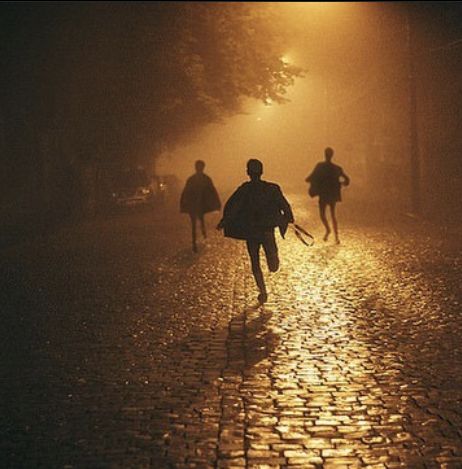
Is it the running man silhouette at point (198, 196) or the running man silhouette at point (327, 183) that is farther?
the running man silhouette at point (327, 183)

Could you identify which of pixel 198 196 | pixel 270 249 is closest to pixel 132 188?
pixel 198 196

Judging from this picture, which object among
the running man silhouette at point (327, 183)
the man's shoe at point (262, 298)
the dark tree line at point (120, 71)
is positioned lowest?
the man's shoe at point (262, 298)

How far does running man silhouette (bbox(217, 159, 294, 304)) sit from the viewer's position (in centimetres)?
1060

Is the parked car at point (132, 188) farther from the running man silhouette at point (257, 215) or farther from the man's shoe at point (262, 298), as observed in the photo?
the man's shoe at point (262, 298)

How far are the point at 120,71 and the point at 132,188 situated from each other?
6.09 metres

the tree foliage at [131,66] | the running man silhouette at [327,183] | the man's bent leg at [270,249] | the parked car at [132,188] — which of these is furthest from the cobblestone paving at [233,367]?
the parked car at [132,188]

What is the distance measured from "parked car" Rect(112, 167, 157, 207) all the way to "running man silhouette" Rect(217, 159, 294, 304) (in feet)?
62.8

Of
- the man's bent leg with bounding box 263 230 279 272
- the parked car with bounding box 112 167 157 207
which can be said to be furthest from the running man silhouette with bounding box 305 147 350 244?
the parked car with bounding box 112 167 157 207

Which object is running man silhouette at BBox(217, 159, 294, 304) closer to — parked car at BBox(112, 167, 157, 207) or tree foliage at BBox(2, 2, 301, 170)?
tree foliage at BBox(2, 2, 301, 170)

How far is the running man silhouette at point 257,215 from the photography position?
1060 centimetres

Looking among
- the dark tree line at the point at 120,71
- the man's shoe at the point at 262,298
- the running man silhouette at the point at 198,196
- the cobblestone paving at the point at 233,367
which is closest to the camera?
the cobblestone paving at the point at 233,367

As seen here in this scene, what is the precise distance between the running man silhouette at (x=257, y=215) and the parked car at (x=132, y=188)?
1915cm

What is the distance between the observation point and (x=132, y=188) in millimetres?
30547

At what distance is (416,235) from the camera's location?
18.8 meters
